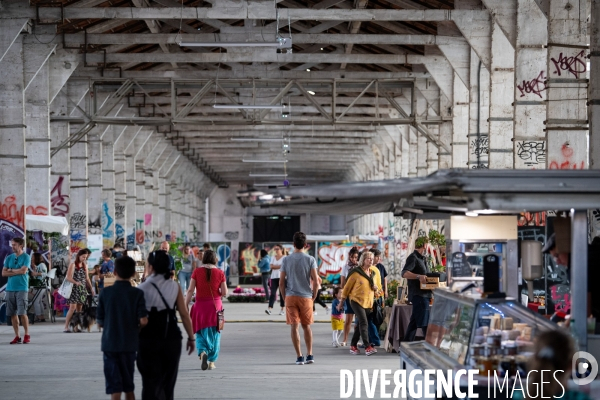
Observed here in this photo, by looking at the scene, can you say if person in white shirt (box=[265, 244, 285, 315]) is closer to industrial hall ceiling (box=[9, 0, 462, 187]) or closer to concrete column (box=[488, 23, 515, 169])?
industrial hall ceiling (box=[9, 0, 462, 187])

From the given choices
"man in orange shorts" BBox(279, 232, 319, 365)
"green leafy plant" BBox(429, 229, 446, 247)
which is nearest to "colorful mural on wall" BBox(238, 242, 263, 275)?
"green leafy plant" BBox(429, 229, 446, 247)

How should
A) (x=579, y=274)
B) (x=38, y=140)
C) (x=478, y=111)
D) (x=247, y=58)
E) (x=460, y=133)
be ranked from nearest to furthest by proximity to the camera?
1. (x=579, y=274)
2. (x=478, y=111)
3. (x=38, y=140)
4. (x=460, y=133)
5. (x=247, y=58)

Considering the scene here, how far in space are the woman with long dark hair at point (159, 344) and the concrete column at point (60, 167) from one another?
886 inches

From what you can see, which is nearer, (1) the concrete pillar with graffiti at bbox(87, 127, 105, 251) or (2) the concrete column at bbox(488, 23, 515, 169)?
(2) the concrete column at bbox(488, 23, 515, 169)

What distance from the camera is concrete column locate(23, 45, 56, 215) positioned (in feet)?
84.4

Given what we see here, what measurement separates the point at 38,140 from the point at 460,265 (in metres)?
17.1

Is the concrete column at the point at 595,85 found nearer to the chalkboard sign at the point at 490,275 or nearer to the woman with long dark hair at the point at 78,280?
the chalkboard sign at the point at 490,275

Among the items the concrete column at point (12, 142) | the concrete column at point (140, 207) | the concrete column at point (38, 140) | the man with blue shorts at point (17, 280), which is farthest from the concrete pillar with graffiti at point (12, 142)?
the concrete column at point (140, 207)

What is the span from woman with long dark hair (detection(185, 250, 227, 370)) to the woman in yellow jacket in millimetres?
2950

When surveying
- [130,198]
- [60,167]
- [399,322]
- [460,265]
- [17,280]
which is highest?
[60,167]

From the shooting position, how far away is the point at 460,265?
451 inches

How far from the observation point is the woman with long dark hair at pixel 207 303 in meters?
13.9

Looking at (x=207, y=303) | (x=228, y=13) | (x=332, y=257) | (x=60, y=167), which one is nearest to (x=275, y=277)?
(x=60, y=167)

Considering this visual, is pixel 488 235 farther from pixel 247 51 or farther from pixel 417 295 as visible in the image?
pixel 247 51
